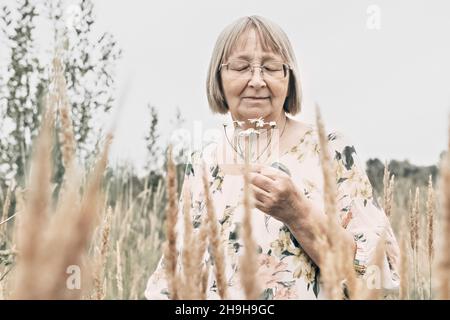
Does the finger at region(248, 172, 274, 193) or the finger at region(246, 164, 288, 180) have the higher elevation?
the finger at region(246, 164, 288, 180)

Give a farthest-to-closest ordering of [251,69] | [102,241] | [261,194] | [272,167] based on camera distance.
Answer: [251,69] < [272,167] < [261,194] < [102,241]

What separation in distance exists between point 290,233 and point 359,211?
0.21 m

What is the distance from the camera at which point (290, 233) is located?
6.01 ft

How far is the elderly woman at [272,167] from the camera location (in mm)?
1796

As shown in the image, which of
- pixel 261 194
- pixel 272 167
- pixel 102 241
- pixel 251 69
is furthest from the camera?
pixel 251 69

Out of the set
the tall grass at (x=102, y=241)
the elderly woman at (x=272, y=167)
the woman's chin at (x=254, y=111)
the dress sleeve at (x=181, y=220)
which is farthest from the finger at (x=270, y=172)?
the tall grass at (x=102, y=241)

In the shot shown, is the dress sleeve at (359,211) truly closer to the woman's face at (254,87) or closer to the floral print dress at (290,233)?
the floral print dress at (290,233)

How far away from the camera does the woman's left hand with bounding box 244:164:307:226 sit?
1.40 meters

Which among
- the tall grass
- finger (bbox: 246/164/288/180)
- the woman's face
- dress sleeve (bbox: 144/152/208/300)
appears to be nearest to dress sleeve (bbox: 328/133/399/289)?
the woman's face

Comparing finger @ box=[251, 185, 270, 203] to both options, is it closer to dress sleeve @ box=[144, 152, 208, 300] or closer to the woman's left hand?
the woman's left hand

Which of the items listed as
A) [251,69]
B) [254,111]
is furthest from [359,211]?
[251,69]

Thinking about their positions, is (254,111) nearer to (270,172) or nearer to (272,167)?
(272,167)

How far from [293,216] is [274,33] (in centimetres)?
70
